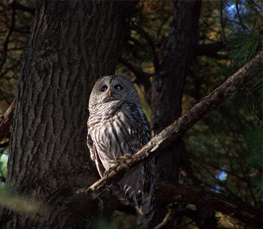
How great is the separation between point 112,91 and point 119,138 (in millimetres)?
594

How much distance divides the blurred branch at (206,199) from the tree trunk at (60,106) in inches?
18.9

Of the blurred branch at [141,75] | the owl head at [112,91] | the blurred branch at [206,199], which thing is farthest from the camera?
the blurred branch at [141,75]

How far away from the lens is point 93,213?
2412mm

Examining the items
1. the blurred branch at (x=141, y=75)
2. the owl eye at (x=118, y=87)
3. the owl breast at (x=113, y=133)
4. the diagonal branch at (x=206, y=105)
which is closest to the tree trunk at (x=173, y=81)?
the blurred branch at (x=141, y=75)

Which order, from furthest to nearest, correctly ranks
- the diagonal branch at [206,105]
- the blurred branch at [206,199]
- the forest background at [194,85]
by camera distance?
the forest background at [194,85] < the blurred branch at [206,199] < the diagonal branch at [206,105]

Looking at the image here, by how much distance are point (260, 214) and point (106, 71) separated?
2.00 meters

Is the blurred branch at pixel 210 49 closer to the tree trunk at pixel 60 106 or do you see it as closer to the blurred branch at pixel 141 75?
the blurred branch at pixel 141 75

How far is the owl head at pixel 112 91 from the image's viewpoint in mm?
2982

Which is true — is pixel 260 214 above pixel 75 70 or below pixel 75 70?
below

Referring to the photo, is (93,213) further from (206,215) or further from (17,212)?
(206,215)

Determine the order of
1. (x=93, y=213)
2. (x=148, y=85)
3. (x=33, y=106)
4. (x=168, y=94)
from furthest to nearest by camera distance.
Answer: (x=148, y=85)
(x=168, y=94)
(x=33, y=106)
(x=93, y=213)

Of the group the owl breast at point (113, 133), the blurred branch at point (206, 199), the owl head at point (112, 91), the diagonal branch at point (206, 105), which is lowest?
the blurred branch at point (206, 199)

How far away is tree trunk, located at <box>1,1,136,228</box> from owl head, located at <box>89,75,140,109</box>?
0.09 metres

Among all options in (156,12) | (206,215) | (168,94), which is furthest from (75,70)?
(156,12)
